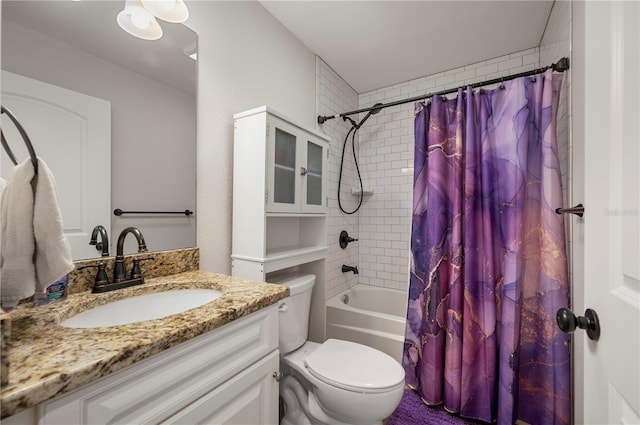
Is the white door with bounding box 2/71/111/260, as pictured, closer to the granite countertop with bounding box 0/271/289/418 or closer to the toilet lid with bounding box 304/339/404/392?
the granite countertop with bounding box 0/271/289/418

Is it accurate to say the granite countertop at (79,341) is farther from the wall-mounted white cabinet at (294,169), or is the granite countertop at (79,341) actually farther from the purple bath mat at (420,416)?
the purple bath mat at (420,416)

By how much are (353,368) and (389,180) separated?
176cm

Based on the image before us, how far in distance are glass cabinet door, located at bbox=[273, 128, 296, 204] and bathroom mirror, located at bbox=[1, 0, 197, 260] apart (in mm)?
400

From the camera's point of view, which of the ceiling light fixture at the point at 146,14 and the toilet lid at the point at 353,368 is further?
the toilet lid at the point at 353,368

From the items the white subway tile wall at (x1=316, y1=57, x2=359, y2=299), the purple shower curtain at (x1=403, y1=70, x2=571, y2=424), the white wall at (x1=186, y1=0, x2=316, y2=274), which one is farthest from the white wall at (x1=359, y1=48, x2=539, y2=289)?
the white wall at (x1=186, y1=0, x2=316, y2=274)

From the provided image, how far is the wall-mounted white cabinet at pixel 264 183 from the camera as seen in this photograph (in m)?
1.33

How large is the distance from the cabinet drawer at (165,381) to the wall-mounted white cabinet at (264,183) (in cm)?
49

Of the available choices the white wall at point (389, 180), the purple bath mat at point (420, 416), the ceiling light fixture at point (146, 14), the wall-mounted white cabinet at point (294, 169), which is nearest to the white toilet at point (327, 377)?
the purple bath mat at point (420, 416)

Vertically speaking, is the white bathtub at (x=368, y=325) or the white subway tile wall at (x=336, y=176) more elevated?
the white subway tile wall at (x=336, y=176)

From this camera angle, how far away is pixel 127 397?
573mm

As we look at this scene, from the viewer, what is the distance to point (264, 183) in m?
1.32

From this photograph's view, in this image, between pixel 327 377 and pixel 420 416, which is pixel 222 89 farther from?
pixel 420 416

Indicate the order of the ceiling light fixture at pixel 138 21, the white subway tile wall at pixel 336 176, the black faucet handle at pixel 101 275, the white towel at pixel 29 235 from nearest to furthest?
the white towel at pixel 29 235 → the black faucet handle at pixel 101 275 → the ceiling light fixture at pixel 138 21 → the white subway tile wall at pixel 336 176

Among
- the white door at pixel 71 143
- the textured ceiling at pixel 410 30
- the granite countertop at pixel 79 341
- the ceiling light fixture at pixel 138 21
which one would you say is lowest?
the granite countertop at pixel 79 341
